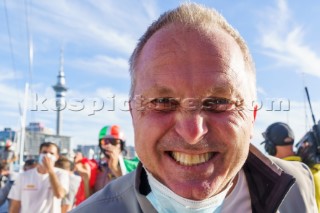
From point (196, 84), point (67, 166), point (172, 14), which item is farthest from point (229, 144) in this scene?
point (67, 166)

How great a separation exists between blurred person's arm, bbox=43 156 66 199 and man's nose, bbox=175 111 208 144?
15.0 ft

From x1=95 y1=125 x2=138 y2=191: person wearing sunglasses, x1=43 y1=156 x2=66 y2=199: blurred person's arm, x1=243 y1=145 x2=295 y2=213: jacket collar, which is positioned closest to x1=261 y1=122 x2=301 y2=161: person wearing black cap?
x1=95 y1=125 x2=138 y2=191: person wearing sunglasses

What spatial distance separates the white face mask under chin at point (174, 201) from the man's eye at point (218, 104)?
0.32 metres

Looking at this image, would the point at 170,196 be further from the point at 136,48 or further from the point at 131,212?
the point at 136,48

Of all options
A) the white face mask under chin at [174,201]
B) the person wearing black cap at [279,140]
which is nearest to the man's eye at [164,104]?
the white face mask under chin at [174,201]

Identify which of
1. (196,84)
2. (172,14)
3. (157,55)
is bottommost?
(196,84)

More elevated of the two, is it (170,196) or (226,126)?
(226,126)

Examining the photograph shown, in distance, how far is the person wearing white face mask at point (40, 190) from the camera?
562 cm

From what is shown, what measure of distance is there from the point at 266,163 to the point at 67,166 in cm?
579

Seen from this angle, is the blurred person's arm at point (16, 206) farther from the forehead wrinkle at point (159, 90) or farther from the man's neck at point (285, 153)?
the forehead wrinkle at point (159, 90)

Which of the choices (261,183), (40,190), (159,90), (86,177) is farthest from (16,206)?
(159,90)

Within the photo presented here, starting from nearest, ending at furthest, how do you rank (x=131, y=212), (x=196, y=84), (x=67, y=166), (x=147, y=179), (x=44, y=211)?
1. (x=196, y=84)
2. (x=131, y=212)
3. (x=147, y=179)
4. (x=44, y=211)
5. (x=67, y=166)

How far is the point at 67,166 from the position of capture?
7105mm

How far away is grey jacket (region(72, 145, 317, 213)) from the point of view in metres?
1.52
